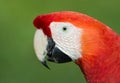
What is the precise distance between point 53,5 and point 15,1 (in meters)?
0.35

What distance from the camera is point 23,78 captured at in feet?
12.7

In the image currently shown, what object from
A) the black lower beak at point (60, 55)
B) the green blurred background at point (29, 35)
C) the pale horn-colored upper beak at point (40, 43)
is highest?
the pale horn-colored upper beak at point (40, 43)

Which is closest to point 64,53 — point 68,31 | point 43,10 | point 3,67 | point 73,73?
point 68,31

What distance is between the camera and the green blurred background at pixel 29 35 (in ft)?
12.6

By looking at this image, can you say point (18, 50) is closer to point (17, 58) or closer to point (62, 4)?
point (17, 58)

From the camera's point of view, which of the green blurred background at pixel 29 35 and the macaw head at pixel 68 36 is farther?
the green blurred background at pixel 29 35

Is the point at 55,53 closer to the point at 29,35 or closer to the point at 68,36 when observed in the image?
the point at 68,36

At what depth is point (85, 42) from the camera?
2.15 meters

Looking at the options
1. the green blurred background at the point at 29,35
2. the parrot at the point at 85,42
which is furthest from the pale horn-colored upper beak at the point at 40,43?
the green blurred background at the point at 29,35

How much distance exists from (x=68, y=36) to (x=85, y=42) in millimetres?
77

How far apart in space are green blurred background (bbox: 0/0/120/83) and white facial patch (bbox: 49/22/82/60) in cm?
152

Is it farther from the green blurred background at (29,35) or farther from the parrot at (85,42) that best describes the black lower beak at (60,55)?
the green blurred background at (29,35)

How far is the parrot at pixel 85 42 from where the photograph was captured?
2.14 m

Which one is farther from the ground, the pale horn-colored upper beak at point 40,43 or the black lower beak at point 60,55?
the pale horn-colored upper beak at point 40,43
